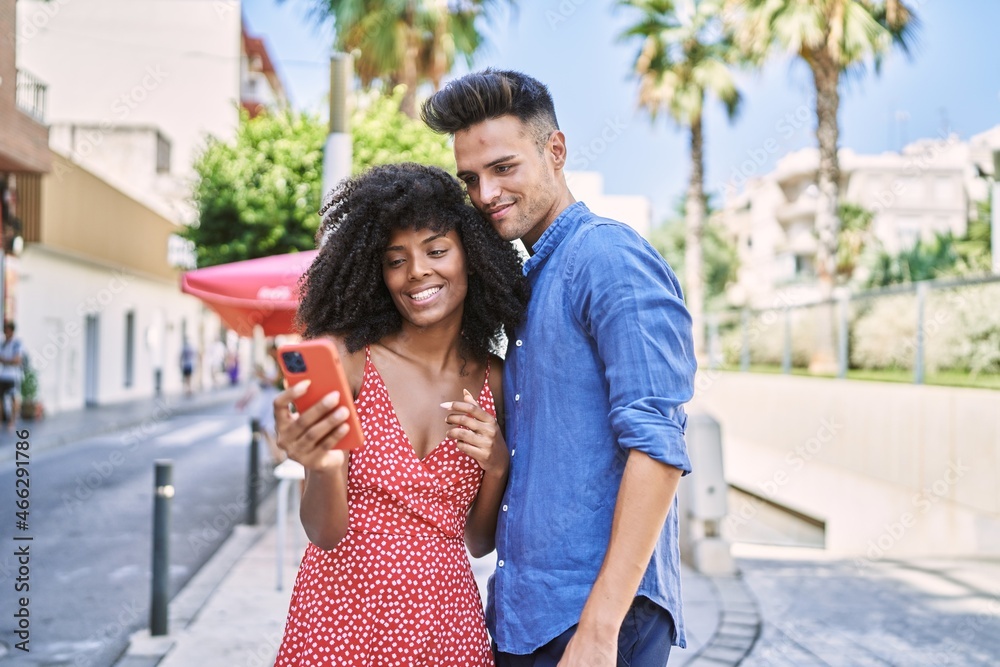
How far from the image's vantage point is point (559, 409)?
1770mm

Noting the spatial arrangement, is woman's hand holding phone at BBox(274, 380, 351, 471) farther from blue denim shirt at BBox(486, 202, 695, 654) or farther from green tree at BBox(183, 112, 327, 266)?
green tree at BBox(183, 112, 327, 266)

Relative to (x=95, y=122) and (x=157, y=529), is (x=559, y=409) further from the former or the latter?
(x=95, y=122)

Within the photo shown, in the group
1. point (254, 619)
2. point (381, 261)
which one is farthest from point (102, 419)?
point (381, 261)

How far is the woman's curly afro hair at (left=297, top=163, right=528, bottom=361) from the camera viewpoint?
196 centimetres

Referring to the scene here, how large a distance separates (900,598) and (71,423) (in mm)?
16763

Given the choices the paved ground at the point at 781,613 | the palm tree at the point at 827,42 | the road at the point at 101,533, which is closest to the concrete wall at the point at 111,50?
the road at the point at 101,533

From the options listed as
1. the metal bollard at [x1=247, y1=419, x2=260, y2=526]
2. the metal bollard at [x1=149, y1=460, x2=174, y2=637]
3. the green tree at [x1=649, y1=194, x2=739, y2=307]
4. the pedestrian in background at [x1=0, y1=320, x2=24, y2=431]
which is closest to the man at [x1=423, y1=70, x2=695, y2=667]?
the metal bollard at [x1=149, y1=460, x2=174, y2=637]

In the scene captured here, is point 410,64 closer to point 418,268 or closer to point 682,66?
point 682,66

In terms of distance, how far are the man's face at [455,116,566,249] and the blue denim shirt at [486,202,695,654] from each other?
14cm

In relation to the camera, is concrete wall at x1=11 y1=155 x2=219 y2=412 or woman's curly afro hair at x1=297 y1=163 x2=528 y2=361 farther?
concrete wall at x1=11 y1=155 x2=219 y2=412

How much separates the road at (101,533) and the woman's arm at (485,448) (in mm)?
3733

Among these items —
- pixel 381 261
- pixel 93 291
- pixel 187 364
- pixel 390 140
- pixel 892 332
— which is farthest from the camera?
pixel 187 364

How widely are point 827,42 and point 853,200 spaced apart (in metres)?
35.0

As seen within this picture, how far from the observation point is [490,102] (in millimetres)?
1914
